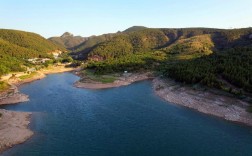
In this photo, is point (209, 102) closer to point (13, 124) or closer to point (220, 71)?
point (220, 71)

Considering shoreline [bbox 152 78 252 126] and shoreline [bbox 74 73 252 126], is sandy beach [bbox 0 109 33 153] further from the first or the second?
shoreline [bbox 152 78 252 126]

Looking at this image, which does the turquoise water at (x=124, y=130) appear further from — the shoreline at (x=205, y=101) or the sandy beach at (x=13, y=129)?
the shoreline at (x=205, y=101)

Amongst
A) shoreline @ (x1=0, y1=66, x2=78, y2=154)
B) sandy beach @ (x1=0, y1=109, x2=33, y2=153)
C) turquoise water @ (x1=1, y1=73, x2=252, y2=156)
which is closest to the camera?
turquoise water @ (x1=1, y1=73, x2=252, y2=156)

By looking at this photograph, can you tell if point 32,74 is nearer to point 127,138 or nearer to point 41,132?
point 41,132

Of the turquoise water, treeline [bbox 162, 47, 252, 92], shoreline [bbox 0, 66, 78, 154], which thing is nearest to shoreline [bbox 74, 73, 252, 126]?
the turquoise water

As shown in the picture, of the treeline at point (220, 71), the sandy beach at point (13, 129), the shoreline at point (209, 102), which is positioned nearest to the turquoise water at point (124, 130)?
the sandy beach at point (13, 129)

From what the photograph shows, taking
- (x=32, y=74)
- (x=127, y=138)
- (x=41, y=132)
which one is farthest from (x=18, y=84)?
(x=127, y=138)

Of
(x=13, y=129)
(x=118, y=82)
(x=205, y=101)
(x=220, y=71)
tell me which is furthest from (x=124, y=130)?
(x=118, y=82)
